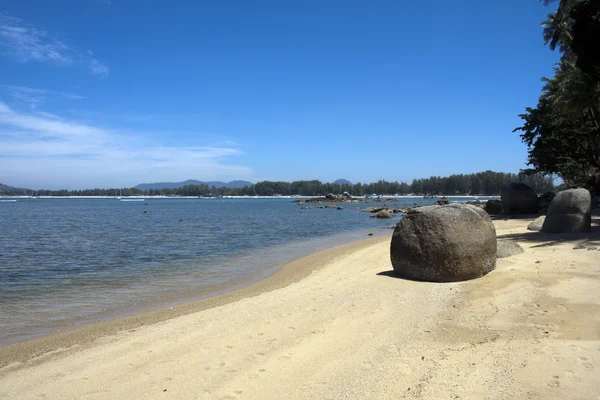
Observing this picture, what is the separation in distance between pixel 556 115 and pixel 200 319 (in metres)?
36.8

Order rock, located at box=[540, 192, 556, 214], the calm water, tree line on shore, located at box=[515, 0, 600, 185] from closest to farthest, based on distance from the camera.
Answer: the calm water < tree line on shore, located at box=[515, 0, 600, 185] < rock, located at box=[540, 192, 556, 214]

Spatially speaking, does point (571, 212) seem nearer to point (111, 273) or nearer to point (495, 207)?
point (111, 273)

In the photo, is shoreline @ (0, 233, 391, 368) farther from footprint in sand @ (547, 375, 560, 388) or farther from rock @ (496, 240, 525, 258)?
footprint in sand @ (547, 375, 560, 388)

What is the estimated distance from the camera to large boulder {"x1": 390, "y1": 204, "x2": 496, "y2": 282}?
29.0 ft

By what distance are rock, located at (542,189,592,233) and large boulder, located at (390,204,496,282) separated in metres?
7.77

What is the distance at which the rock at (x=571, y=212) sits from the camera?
14.9 metres

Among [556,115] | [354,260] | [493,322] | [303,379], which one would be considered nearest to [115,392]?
[303,379]

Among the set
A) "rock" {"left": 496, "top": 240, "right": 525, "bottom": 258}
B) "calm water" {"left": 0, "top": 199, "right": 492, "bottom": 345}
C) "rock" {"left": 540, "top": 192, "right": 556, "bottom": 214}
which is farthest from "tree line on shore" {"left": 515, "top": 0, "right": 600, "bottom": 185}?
"calm water" {"left": 0, "top": 199, "right": 492, "bottom": 345}

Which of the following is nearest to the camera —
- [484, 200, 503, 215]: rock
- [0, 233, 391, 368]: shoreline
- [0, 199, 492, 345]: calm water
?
[0, 233, 391, 368]: shoreline

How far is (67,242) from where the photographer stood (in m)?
25.1

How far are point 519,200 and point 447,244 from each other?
28227 mm

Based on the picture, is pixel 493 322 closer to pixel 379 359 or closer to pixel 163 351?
pixel 379 359

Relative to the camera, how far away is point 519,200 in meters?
33.0

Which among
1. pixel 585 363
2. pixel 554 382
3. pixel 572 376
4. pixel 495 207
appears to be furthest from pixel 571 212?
pixel 495 207
